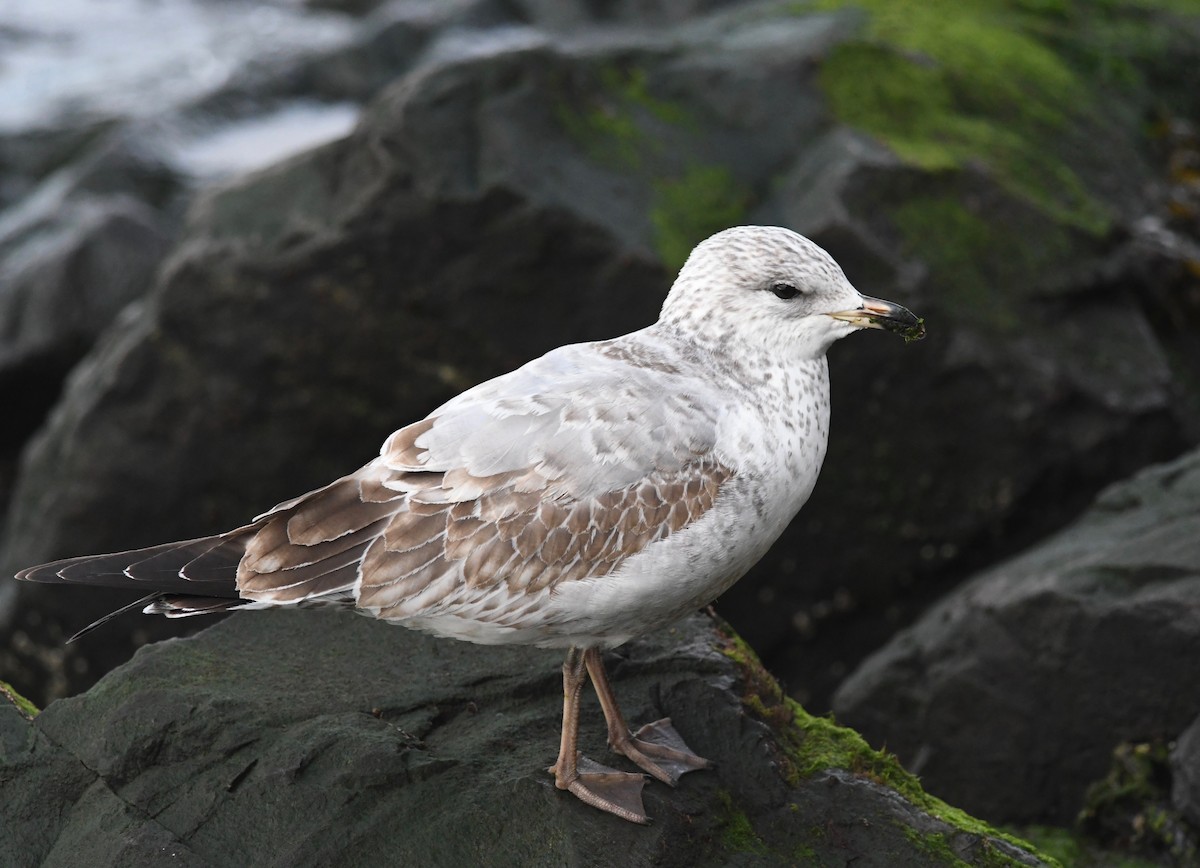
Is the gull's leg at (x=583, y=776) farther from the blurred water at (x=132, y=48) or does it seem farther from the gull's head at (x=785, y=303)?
the blurred water at (x=132, y=48)

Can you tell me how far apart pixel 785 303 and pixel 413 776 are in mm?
2024

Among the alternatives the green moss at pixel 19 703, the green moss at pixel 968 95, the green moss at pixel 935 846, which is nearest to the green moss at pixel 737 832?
the green moss at pixel 935 846

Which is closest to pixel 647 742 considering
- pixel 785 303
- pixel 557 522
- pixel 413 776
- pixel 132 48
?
pixel 413 776

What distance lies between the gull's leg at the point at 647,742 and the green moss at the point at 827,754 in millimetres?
332

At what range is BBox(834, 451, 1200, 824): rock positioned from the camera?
5871mm

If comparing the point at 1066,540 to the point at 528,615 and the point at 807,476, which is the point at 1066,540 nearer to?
the point at 807,476

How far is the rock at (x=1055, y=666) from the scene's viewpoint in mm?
5871

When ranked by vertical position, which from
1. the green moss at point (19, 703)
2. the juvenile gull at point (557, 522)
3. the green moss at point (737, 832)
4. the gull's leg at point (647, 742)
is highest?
the juvenile gull at point (557, 522)

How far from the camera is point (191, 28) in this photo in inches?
745

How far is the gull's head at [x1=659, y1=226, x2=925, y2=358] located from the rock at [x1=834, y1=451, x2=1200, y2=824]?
1987 millimetres

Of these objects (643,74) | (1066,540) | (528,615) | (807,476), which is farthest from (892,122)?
(528,615)

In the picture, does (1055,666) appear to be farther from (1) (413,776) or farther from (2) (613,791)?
(1) (413,776)

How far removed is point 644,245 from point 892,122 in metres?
1.97

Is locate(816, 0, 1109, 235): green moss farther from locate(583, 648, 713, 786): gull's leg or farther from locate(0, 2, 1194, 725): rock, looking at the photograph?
locate(583, 648, 713, 786): gull's leg
